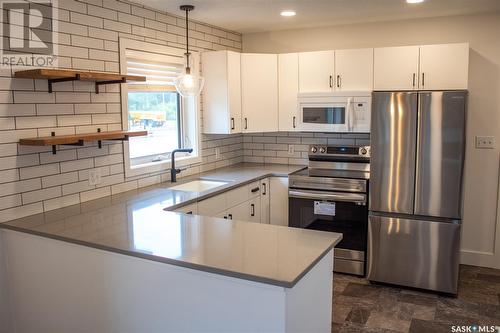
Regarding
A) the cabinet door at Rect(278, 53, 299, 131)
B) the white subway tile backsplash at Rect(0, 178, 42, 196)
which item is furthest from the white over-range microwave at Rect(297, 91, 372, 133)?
the white subway tile backsplash at Rect(0, 178, 42, 196)

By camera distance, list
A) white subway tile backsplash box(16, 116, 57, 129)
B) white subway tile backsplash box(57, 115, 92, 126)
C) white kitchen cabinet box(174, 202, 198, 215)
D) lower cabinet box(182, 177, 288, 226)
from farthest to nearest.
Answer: lower cabinet box(182, 177, 288, 226) < white kitchen cabinet box(174, 202, 198, 215) < white subway tile backsplash box(57, 115, 92, 126) < white subway tile backsplash box(16, 116, 57, 129)

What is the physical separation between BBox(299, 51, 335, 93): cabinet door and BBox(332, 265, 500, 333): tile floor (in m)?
1.75

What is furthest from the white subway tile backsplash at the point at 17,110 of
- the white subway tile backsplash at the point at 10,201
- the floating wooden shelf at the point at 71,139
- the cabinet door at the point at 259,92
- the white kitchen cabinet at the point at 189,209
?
the cabinet door at the point at 259,92

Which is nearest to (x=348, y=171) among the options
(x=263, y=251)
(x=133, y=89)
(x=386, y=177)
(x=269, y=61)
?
(x=386, y=177)

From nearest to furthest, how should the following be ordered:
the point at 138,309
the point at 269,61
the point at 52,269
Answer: the point at 138,309 → the point at 52,269 → the point at 269,61

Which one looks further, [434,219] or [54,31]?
[434,219]

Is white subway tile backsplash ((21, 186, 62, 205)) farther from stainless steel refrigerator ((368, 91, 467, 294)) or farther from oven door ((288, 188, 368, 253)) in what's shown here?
stainless steel refrigerator ((368, 91, 467, 294))

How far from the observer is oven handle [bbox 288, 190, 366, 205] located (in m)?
3.90

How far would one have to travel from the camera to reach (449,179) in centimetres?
345

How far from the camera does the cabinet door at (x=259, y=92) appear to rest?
4309 mm

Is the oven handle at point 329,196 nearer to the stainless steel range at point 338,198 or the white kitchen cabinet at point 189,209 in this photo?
the stainless steel range at point 338,198

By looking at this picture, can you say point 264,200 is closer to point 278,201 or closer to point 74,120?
point 278,201

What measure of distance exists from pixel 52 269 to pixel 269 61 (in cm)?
279

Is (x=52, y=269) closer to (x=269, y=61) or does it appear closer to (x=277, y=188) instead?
(x=277, y=188)
